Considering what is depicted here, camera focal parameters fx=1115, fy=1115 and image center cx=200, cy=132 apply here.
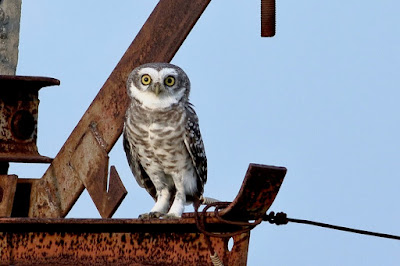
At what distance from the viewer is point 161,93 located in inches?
268

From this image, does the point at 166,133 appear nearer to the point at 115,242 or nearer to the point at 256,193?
the point at 115,242

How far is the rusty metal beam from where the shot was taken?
7867mm

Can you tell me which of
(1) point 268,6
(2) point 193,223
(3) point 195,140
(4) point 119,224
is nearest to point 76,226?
(4) point 119,224

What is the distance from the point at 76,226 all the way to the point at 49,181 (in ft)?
10.5

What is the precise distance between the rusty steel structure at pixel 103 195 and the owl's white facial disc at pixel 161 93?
28.9 inches

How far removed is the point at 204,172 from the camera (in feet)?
22.9

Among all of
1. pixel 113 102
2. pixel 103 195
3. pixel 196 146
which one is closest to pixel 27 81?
pixel 113 102

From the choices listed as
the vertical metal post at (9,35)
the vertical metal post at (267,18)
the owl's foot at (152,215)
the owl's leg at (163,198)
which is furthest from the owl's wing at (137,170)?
the vertical metal post at (9,35)

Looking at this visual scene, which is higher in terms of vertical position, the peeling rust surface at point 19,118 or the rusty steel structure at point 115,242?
the peeling rust surface at point 19,118

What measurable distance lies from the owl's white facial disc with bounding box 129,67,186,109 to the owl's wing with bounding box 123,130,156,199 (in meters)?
0.35

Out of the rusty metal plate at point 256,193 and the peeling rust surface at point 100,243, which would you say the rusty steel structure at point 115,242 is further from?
the rusty metal plate at point 256,193

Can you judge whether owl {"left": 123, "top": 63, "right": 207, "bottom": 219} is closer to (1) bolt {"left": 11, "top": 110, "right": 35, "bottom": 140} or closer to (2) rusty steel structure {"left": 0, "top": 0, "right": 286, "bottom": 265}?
(2) rusty steel structure {"left": 0, "top": 0, "right": 286, "bottom": 265}

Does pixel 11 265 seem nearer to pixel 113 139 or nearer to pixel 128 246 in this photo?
pixel 128 246

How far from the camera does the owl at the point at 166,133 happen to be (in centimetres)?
679
